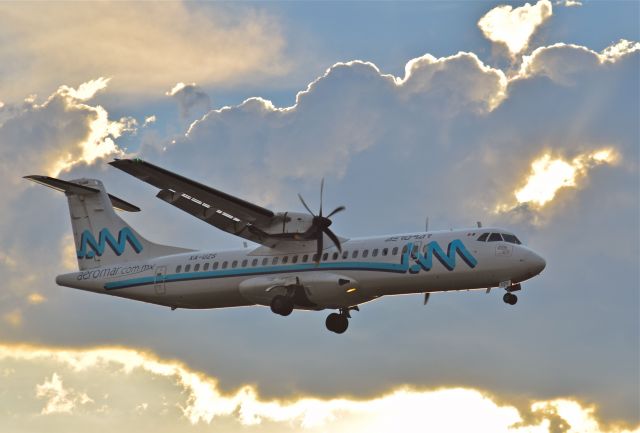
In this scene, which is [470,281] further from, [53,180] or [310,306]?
[53,180]

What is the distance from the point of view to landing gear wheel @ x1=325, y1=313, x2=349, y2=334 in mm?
40969

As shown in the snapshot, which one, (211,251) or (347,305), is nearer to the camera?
(347,305)

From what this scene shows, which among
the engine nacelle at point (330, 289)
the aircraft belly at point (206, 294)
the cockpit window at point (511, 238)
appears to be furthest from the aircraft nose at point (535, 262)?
the aircraft belly at point (206, 294)

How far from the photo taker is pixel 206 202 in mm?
38062

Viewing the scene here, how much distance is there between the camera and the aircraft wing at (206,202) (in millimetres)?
36594

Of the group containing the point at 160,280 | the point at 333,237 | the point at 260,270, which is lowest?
the point at 260,270

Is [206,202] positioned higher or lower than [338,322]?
higher

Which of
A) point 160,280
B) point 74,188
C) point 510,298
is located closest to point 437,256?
point 510,298

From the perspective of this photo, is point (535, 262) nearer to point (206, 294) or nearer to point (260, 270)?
point (260, 270)

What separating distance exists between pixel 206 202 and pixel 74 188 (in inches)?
349

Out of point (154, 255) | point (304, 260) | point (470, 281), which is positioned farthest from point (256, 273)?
point (470, 281)

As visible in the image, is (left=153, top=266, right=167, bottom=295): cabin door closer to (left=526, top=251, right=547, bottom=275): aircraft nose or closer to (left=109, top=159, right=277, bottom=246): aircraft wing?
(left=109, top=159, right=277, bottom=246): aircraft wing

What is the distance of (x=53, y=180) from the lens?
137ft

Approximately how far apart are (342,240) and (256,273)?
11.5 feet
